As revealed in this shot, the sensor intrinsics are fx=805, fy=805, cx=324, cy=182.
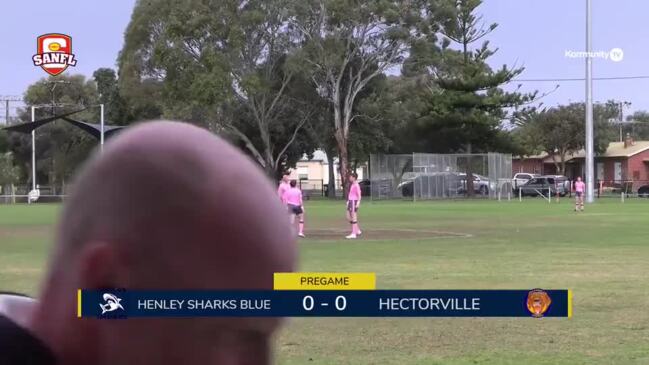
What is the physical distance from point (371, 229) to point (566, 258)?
884 centimetres

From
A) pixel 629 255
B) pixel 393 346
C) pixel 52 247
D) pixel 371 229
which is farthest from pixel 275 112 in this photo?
pixel 52 247

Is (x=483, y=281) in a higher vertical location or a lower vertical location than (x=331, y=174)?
lower

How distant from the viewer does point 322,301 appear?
1815 millimetres

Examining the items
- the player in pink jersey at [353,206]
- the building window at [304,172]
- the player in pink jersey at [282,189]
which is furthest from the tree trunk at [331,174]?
the player in pink jersey at [282,189]

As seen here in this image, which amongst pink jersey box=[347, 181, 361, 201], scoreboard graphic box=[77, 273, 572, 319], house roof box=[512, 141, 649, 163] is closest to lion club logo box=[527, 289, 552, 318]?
scoreboard graphic box=[77, 273, 572, 319]

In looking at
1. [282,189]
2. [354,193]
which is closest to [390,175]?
[354,193]

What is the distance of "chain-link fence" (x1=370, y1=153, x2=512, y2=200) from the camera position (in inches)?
1877

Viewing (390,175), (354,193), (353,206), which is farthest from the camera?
(390,175)

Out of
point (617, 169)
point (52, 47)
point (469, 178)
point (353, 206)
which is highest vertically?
point (52, 47)

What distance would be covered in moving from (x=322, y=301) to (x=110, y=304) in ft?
2.49

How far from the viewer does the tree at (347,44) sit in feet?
142

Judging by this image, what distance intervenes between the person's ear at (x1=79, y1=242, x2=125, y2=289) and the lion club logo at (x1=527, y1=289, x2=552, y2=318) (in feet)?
4.15

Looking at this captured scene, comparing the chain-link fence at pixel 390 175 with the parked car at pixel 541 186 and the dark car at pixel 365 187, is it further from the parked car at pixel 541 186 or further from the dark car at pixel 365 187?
the parked car at pixel 541 186

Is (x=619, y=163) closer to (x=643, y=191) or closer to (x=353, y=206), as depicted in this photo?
(x=643, y=191)
